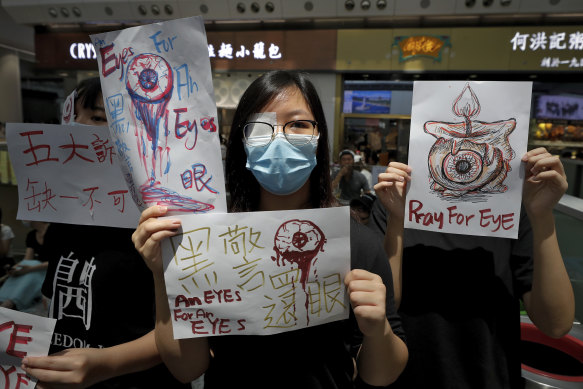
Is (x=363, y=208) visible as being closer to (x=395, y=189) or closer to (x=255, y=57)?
(x=395, y=189)

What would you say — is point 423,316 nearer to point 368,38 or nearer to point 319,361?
point 319,361

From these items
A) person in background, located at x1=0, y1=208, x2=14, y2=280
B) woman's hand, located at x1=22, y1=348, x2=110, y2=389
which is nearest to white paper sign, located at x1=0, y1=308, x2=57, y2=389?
woman's hand, located at x1=22, y1=348, x2=110, y2=389

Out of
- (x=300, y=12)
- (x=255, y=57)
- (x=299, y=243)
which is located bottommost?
(x=299, y=243)

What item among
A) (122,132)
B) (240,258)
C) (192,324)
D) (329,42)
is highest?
(329,42)

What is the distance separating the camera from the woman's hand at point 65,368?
910 millimetres

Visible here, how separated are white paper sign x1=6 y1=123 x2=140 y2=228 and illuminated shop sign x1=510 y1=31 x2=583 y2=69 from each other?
299 inches

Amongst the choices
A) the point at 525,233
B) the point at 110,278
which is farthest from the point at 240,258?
the point at 525,233

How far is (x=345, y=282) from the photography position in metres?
0.87

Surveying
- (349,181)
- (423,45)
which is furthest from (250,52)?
(349,181)

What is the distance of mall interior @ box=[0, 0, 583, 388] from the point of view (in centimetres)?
644

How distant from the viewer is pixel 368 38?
22.9ft

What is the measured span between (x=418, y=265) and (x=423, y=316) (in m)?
0.17

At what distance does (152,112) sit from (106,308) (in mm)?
640

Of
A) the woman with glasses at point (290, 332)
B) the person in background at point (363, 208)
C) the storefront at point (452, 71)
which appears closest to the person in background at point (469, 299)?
the woman with glasses at point (290, 332)
